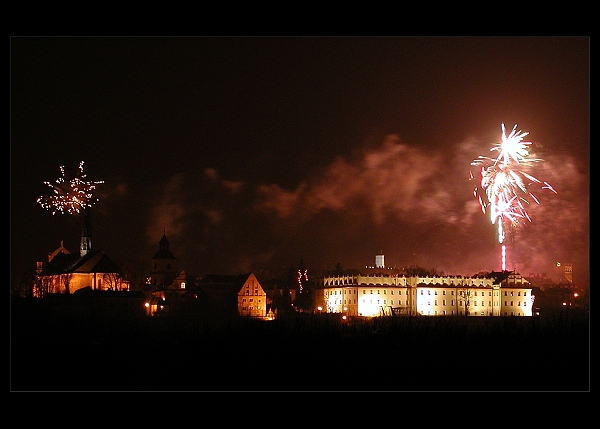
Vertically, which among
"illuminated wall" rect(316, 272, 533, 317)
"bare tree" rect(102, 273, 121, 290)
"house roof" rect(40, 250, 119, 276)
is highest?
"house roof" rect(40, 250, 119, 276)

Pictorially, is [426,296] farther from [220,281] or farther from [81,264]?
[81,264]

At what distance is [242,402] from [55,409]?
13.9 ft

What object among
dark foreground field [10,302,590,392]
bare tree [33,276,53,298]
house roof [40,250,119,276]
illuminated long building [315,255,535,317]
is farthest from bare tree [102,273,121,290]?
dark foreground field [10,302,590,392]

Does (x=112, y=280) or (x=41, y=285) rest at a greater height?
(x=112, y=280)

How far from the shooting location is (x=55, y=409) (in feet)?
61.5

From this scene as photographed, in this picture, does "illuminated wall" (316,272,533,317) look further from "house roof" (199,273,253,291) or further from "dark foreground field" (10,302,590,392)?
"dark foreground field" (10,302,590,392)

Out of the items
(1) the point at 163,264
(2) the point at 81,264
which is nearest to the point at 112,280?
(2) the point at 81,264

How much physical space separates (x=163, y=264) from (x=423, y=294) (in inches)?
995

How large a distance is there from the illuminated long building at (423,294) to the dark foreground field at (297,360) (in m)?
44.7

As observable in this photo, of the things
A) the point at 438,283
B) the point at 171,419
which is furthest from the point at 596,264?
the point at 438,283

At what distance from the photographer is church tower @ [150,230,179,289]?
79.5m

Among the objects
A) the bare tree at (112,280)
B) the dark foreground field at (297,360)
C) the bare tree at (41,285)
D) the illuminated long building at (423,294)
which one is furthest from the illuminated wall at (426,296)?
the dark foreground field at (297,360)

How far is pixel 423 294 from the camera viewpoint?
83312 mm

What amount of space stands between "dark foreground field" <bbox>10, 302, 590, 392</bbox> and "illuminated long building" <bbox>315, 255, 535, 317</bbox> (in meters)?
44.7
